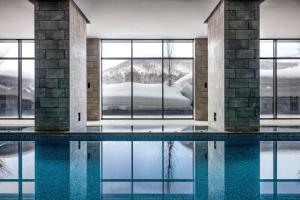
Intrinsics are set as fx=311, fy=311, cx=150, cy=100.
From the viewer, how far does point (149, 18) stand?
28.1 feet

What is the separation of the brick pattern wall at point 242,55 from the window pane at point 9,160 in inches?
168

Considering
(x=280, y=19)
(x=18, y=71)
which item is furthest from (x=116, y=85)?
(x=280, y=19)

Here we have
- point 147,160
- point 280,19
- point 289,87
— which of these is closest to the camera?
point 147,160

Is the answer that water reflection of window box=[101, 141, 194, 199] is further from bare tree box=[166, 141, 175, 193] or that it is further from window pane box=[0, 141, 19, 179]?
window pane box=[0, 141, 19, 179]

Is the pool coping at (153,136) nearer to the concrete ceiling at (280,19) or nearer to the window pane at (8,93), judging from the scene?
the concrete ceiling at (280,19)

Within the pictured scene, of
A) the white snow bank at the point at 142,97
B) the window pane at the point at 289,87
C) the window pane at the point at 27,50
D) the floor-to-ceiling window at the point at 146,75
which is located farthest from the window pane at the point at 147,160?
the window pane at the point at 289,87

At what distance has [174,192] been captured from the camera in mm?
3053

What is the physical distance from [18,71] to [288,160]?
1044 centimetres

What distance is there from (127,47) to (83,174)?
29.7 feet

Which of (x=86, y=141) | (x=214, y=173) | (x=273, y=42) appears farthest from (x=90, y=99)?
(x=214, y=173)

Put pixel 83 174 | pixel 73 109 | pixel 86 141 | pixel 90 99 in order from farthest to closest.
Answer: pixel 90 99 < pixel 73 109 < pixel 86 141 < pixel 83 174

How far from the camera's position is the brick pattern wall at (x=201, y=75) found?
11.3 m

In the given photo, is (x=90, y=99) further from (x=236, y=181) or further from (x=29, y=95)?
(x=236, y=181)

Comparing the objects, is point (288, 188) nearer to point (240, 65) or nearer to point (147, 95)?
point (240, 65)
